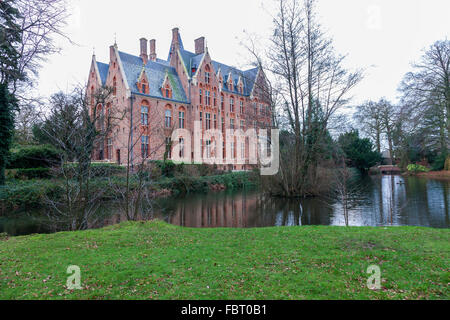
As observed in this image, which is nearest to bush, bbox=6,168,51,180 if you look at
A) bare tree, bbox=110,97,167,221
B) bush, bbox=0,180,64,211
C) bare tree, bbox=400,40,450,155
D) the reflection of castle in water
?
bush, bbox=0,180,64,211

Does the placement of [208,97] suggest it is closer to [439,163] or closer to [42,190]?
[42,190]

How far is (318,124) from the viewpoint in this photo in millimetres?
17375

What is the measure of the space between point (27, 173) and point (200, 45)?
1027 inches

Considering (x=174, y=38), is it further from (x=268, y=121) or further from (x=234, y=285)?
(x=234, y=285)

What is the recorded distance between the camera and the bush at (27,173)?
17.5m

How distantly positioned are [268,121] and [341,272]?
1393 centimetres

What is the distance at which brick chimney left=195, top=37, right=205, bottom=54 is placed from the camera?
36.6 metres

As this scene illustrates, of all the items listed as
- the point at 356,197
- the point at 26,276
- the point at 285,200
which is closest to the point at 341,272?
the point at 26,276

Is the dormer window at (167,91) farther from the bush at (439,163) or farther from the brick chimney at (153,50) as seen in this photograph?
the bush at (439,163)

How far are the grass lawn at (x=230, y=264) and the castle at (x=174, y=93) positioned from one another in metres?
20.4

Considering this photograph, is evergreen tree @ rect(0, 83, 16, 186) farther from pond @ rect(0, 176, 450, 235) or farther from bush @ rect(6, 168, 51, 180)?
pond @ rect(0, 176, 450, 235)

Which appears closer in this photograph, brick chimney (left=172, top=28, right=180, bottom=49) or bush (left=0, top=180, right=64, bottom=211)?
bush (left=0, top=180, right=64, bottom=211)

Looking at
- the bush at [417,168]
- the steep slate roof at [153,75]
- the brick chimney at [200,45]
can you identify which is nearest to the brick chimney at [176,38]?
the steep slate roof at [153,75]
